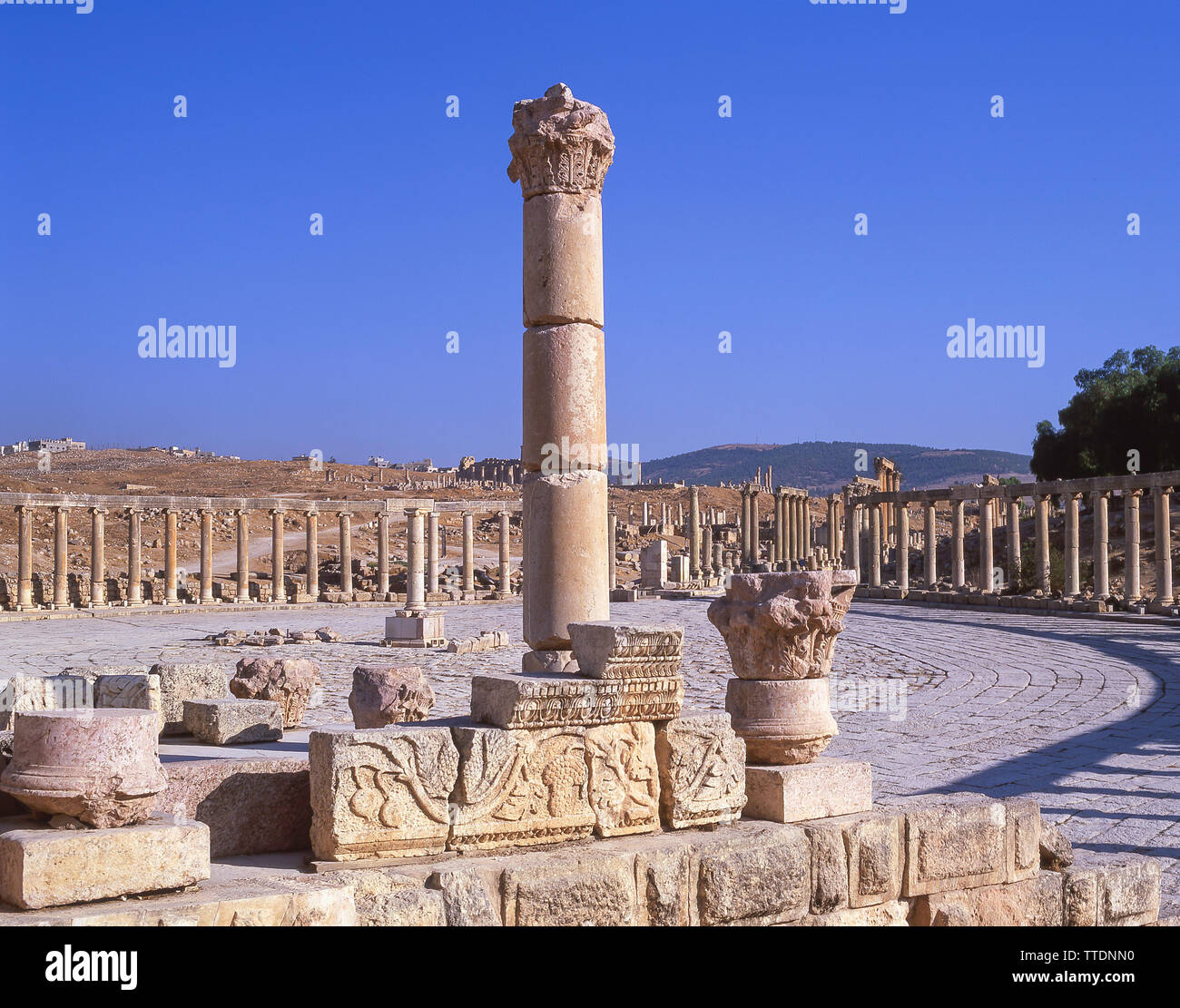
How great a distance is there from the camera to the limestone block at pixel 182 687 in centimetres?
830

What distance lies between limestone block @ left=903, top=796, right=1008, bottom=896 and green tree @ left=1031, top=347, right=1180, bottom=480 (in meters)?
36.9

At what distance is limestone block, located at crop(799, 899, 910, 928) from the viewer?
5.58 metres

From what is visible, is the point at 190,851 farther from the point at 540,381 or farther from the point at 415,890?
the point at 540,381

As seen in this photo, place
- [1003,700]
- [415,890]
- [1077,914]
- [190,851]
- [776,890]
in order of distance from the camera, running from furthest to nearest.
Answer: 1. [1003,700]
2. [1077,914]
3. [776,890]
4. [415,890]
5. [190,851]

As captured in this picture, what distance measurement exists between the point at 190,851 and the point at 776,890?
9.13ft

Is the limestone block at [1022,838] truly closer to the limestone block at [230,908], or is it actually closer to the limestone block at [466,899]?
the limestone block at [466,899]

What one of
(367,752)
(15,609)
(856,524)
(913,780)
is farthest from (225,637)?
(856,524)

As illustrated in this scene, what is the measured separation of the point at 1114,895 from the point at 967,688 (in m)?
8.66

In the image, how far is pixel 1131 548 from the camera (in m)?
26.2

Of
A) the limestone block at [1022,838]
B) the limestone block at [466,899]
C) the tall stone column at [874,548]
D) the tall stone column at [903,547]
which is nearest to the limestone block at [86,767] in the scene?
the limestone block at [466,899]

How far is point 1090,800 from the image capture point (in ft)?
27.8

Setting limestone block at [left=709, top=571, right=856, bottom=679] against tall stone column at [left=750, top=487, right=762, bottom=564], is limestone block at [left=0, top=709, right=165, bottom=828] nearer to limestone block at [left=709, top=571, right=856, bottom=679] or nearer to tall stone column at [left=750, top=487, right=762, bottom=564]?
limestone block at [left=709, top=571, right=856, bottom=679]

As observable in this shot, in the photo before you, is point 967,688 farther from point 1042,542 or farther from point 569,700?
point 1042,542

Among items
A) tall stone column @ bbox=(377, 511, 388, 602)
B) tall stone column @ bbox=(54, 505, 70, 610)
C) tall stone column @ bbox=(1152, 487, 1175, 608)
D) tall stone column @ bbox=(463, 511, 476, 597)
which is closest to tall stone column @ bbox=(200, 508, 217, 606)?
tall stone column @ bbox=(54, 505, 70, 610)
